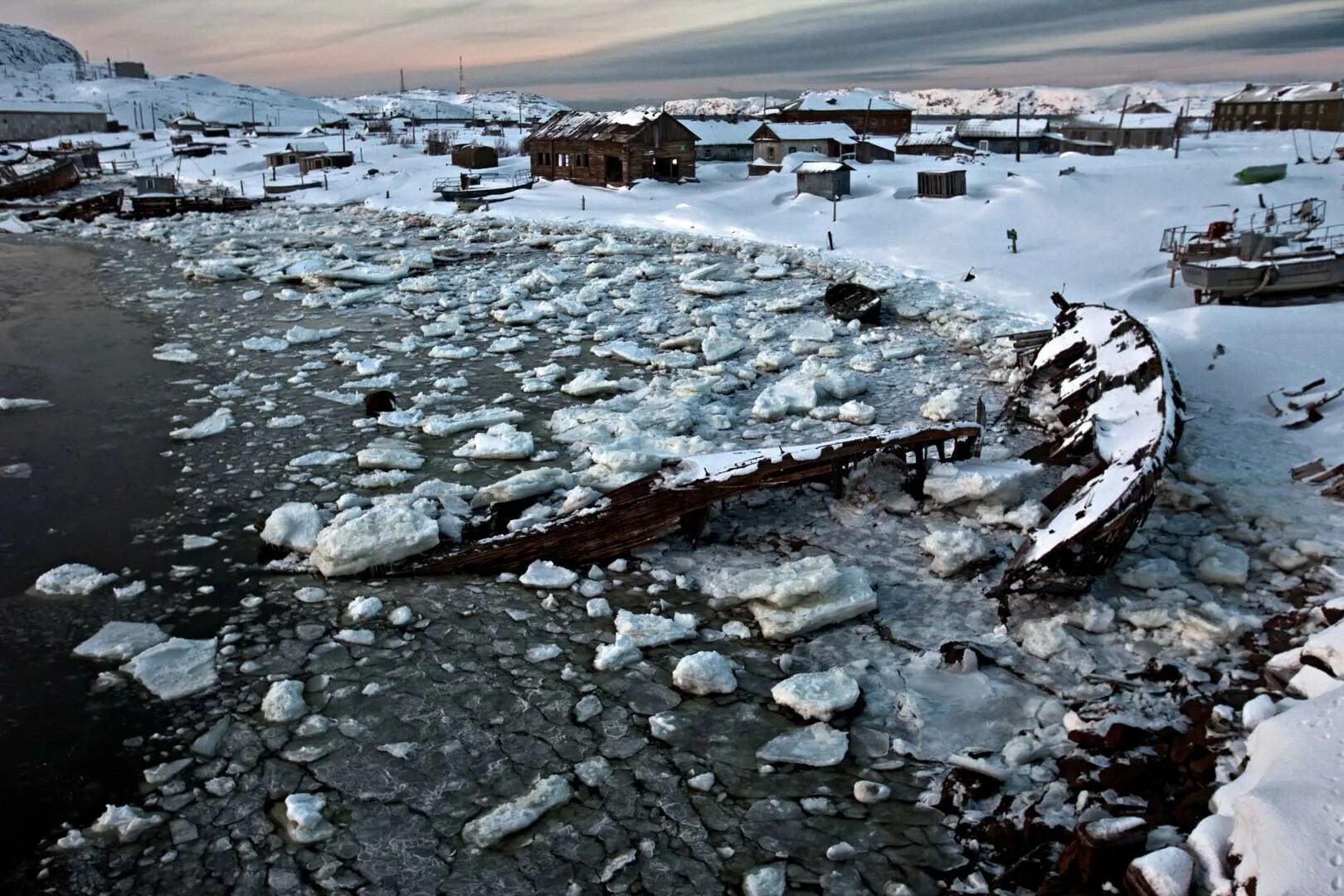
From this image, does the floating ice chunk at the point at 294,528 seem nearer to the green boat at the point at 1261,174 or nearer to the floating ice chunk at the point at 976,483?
the floating ice chunk at the point at 976,483

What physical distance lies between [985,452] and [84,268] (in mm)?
26321

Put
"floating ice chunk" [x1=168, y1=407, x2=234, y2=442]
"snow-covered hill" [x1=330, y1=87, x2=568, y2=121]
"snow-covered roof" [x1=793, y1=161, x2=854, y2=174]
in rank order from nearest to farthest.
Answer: "floating ice chunk" [x1=168, y1=407, x2=234, y2=442] < "snow-covered roof" [x1=793, y1=161, x2=854, y2=174] < "snow-covered hill" [x1=330, y1=87, x2=568, y2=121]

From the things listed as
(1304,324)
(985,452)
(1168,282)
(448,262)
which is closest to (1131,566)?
(985,452)

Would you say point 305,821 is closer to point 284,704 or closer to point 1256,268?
point 284,704

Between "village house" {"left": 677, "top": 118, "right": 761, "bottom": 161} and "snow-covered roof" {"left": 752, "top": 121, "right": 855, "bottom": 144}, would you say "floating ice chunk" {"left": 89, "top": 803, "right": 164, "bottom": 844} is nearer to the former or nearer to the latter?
"snow-covered roof" {"left": 752, "top": 121, "right": 855, "bottom": 144}

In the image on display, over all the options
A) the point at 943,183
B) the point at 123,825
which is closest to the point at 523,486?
the point at 123,825

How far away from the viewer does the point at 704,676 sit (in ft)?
20.5

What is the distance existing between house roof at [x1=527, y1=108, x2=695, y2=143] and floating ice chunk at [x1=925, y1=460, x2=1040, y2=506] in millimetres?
30554

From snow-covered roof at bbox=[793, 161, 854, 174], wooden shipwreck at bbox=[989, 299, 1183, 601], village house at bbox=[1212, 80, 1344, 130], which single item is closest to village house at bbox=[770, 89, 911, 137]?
village house at bbox=[1212, 80, 1344, 130]

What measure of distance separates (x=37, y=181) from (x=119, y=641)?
5245cm

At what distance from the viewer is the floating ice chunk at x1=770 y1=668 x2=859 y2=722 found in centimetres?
596

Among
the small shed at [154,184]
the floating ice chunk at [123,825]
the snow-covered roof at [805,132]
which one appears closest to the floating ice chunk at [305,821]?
the floating ice chunk at [123,825]

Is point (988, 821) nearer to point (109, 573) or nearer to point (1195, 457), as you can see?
point (1195, 457)

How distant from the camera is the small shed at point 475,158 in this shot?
154 ft
